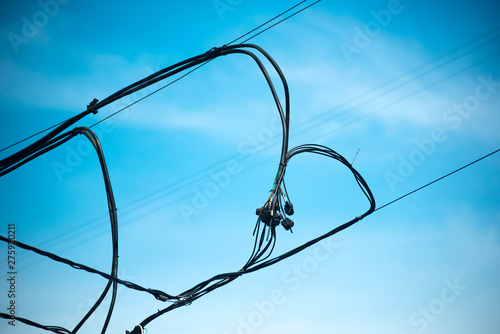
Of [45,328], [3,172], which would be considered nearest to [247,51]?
[3,172]

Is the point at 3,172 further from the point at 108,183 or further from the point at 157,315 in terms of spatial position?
the point at 157,315

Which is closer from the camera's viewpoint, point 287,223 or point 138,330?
point 287,223

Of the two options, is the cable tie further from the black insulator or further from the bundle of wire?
the black insulator

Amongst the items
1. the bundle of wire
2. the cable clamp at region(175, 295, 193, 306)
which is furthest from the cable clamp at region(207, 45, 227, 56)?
the cable clamp at region(175, 295, 193, 306)

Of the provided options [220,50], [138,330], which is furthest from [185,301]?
[220,50]

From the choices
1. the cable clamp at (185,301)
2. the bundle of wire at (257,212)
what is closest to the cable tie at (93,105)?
the bundle of wire at (257,212)

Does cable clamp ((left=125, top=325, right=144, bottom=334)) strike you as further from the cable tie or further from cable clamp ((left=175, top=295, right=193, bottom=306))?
the cable tie

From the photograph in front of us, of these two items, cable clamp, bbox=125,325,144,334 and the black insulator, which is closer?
the black insulator

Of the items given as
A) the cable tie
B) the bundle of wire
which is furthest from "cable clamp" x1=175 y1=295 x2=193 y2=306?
the cable tie

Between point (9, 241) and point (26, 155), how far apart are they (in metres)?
1.25

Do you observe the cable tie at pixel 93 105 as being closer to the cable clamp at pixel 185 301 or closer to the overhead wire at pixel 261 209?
the overhead wire at pixel 261 209

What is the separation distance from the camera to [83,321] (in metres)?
6.68

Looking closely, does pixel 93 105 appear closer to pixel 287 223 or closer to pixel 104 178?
pixel 104 178

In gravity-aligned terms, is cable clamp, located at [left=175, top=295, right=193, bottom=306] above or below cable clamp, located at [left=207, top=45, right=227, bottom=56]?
below
